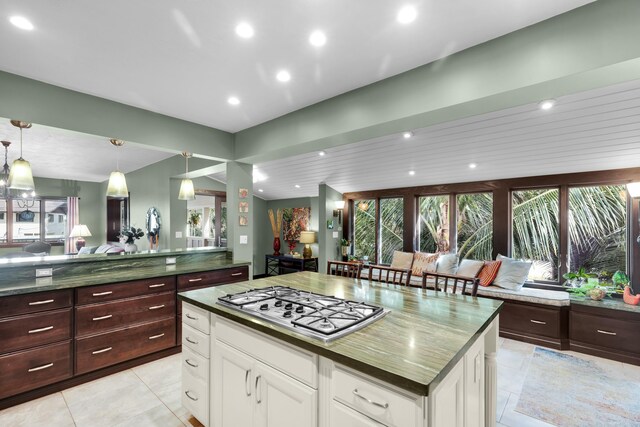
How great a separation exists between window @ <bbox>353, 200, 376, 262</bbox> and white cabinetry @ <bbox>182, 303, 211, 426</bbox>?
4.42 metres

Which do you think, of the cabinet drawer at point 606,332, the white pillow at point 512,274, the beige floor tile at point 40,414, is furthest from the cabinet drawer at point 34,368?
the cabinet drawer at point 606,332

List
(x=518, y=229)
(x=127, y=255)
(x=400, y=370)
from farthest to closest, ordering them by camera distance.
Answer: (x=518, y=229), (x=127, y=255), (x=400, y=370)

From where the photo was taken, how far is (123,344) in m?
2.76

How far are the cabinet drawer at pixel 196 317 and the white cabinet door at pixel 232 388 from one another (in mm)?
176

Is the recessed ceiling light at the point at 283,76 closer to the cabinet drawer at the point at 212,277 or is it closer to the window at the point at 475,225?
the cabinet drawer at the point at 212,277

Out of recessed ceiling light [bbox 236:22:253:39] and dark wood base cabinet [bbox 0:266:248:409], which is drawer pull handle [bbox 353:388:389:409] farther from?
dark wood base cabinet [bbox 0:266:248:409]

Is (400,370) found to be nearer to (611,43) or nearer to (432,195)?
(611,43)

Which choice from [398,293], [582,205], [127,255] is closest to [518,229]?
[582,205]

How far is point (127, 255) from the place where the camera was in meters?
3.15

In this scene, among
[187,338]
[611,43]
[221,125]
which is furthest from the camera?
[221,125]

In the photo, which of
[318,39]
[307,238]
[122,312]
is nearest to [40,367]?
[122,312]

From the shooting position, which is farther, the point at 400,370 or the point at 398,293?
the point at 398,293

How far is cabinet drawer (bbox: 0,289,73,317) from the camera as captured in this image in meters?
2.17

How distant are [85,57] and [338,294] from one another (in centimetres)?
258
